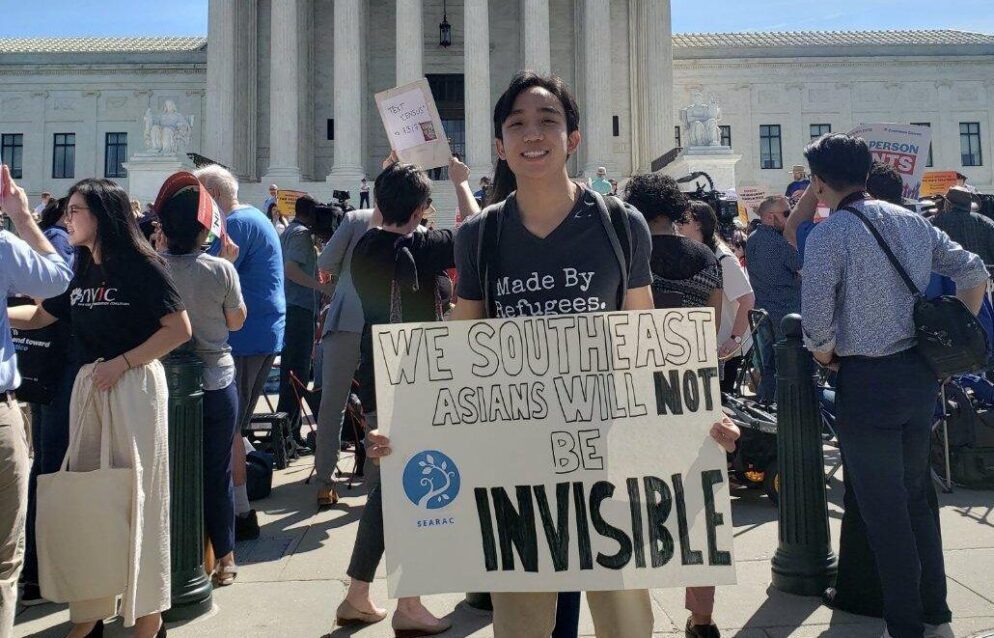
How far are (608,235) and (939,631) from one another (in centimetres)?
228

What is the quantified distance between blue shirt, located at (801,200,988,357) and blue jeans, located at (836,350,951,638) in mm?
92

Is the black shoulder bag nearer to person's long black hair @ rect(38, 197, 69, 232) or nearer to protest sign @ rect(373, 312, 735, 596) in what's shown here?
protest sign @ rect(373, 312, 735, 596)

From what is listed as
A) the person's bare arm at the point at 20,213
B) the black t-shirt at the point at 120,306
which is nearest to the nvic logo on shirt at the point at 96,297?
the black t-shirt at the point at 120,306

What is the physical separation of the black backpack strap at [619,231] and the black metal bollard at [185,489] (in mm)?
2248

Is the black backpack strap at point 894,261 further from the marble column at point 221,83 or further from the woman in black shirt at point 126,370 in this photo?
the marble column at point 221,83

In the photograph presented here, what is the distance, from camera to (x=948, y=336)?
3.05 m

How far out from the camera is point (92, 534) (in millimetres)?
3113

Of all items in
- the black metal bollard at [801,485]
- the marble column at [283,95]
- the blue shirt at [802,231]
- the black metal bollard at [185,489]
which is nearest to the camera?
the black metal bollard at [185,489]

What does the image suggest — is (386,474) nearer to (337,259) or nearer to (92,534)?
(92,534)

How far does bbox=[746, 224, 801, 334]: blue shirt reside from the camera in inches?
292

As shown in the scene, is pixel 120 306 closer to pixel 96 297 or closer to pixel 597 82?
pixel 96 297

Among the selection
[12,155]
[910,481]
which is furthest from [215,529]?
[12,155]

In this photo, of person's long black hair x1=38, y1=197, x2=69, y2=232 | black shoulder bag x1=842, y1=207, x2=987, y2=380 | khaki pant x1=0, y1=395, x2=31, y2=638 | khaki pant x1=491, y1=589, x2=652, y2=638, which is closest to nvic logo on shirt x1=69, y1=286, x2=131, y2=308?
khaki pant x1=0, y1=395, x2=31, y2=638

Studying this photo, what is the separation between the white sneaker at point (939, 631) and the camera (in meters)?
3.21
